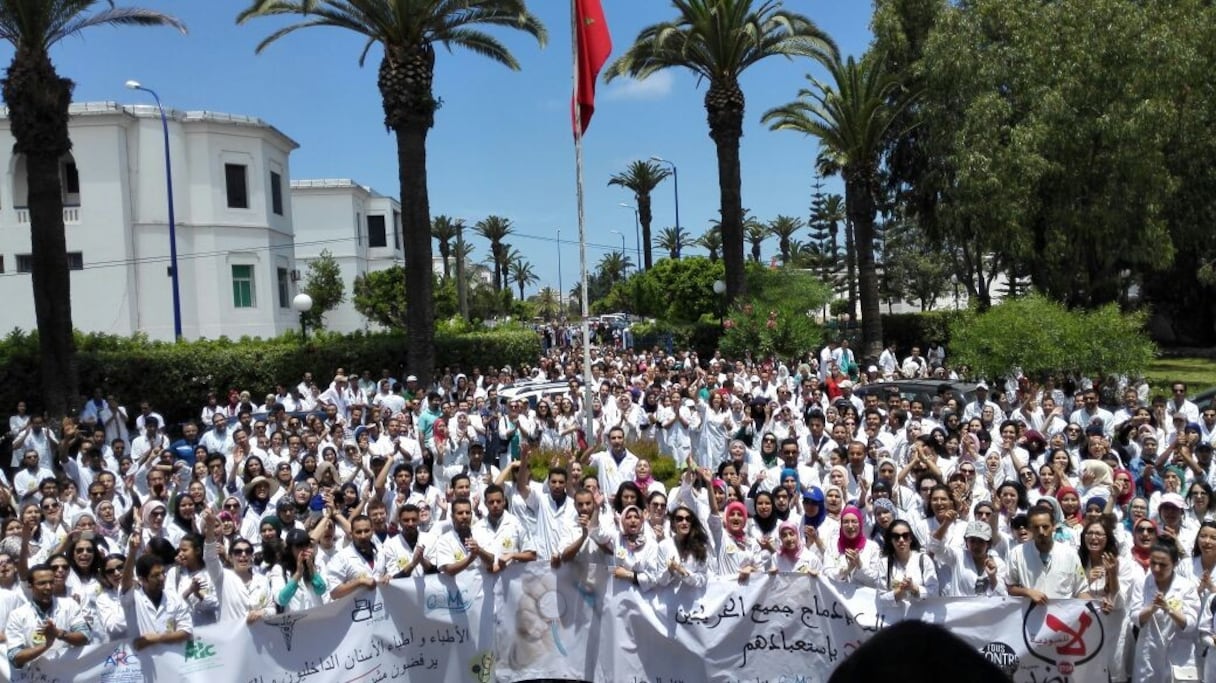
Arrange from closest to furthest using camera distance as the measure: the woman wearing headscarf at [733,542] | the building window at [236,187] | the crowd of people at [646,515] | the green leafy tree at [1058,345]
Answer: the crowd of people at [646,515] < the woman wearing headscarf at [733,542] < the green leafy tree at [1058,345] < the building window at [236,187]

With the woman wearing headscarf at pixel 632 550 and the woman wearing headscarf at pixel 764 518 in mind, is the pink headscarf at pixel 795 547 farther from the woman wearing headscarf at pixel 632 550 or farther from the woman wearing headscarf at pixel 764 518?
the woman wearing headscarf at pixel 632 550

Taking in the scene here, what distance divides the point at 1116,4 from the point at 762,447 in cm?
1984

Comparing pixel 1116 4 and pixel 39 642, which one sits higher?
pixel 1116 4

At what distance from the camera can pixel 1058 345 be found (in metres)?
18.1

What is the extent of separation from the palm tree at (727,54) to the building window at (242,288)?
61.9ft

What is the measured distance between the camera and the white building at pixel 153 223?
34.9 m

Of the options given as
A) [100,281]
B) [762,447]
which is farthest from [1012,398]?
[100,281]

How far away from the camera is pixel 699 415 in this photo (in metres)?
14.9

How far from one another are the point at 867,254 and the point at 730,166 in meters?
5.17

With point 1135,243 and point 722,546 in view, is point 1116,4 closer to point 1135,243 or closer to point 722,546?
point 1135,243

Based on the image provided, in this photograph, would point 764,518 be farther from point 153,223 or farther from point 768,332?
point 153,223

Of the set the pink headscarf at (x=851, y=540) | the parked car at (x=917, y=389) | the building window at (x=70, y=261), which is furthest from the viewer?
the building window at (x=70, y=261)

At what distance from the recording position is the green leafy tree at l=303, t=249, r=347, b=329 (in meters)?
46.2

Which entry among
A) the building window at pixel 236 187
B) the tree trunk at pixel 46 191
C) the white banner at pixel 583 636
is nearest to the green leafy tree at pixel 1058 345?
the white banner at pixel 583 636
